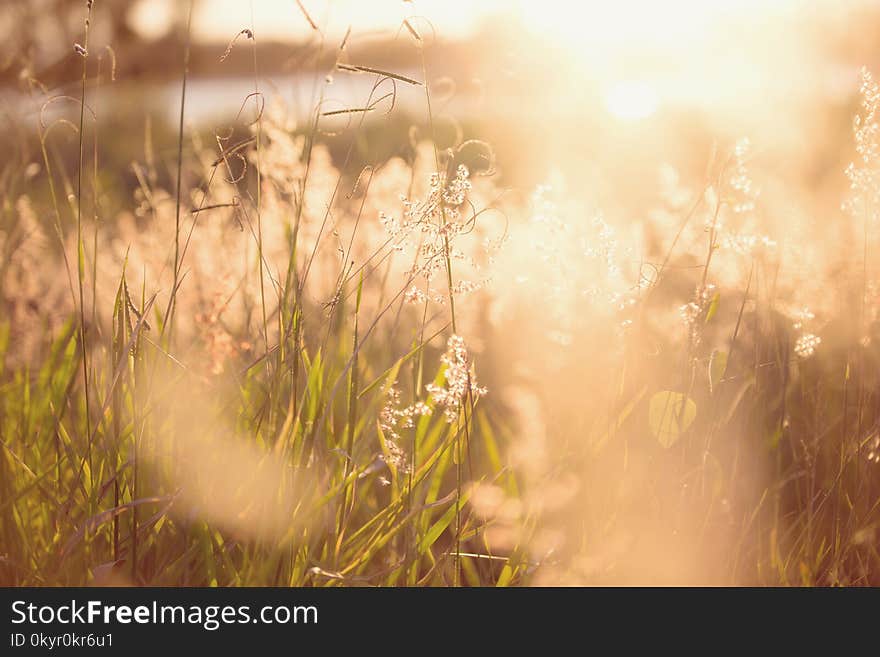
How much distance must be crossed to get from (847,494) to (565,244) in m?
0.66

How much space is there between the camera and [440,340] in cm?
229

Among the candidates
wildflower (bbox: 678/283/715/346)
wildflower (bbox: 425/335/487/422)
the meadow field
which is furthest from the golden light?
wildflower (bbox: 425/335/487/422)

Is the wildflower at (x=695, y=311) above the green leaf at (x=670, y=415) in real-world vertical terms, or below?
above

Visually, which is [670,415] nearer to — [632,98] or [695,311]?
[695,311]

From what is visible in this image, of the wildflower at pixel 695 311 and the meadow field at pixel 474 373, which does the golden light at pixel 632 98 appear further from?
the wildflower at pixel 695 311

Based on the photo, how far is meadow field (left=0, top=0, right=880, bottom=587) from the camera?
1282 millimetres

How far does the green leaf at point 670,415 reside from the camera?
1.41m

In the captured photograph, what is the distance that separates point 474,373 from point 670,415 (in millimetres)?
335

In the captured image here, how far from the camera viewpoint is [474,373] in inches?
56.9

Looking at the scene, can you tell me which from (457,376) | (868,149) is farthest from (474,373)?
(868,149)

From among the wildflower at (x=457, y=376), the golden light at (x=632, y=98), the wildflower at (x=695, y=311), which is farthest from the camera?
the golden light at (x=632, y=98)

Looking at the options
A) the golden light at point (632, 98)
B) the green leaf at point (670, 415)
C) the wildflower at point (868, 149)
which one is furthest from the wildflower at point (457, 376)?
the golden light at point (632, 98)

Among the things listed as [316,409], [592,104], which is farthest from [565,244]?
[592,104]

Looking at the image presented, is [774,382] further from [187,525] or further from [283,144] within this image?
[187,525]
